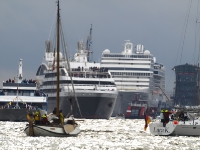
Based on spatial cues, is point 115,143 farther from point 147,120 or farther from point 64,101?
point 64,101

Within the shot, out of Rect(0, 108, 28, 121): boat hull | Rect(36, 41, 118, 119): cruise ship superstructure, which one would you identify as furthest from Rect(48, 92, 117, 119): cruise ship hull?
Rect(0, 108, 28, 121): boat hull

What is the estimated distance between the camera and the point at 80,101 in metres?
147

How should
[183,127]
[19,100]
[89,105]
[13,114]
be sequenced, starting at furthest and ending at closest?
[89,105], [19,100], [13,114], [183,127]

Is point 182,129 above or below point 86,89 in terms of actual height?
above

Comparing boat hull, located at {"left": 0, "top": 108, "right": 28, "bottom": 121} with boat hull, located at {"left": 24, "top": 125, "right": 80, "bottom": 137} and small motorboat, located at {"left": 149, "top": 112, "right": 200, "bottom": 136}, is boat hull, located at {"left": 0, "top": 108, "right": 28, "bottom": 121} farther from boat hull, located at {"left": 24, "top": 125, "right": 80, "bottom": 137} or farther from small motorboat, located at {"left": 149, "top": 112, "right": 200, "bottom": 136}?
boat hull, located at {"left": 24, "top": 125, "right": 80, "bottom": 137}

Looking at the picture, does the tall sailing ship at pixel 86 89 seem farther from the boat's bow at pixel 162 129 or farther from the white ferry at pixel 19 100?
the boat's bow at pixel 162 129

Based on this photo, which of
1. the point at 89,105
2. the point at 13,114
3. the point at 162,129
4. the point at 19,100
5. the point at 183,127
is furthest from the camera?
the point at 89,105

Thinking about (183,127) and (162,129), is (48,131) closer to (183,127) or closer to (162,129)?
(162,129)

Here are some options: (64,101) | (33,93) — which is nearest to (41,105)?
(33,93)

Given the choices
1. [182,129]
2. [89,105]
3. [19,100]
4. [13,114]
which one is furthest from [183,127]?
[89,105]

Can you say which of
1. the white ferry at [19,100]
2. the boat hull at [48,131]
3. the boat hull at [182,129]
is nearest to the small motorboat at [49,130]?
the boat hull at [48,131]

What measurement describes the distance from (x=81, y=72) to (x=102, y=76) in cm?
426

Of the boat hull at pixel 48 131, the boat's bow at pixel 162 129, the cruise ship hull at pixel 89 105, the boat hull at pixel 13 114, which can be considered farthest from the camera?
the cruise ship hull at pixel 89 105

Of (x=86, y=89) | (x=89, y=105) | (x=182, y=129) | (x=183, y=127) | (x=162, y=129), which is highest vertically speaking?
(x=183, y=127)
